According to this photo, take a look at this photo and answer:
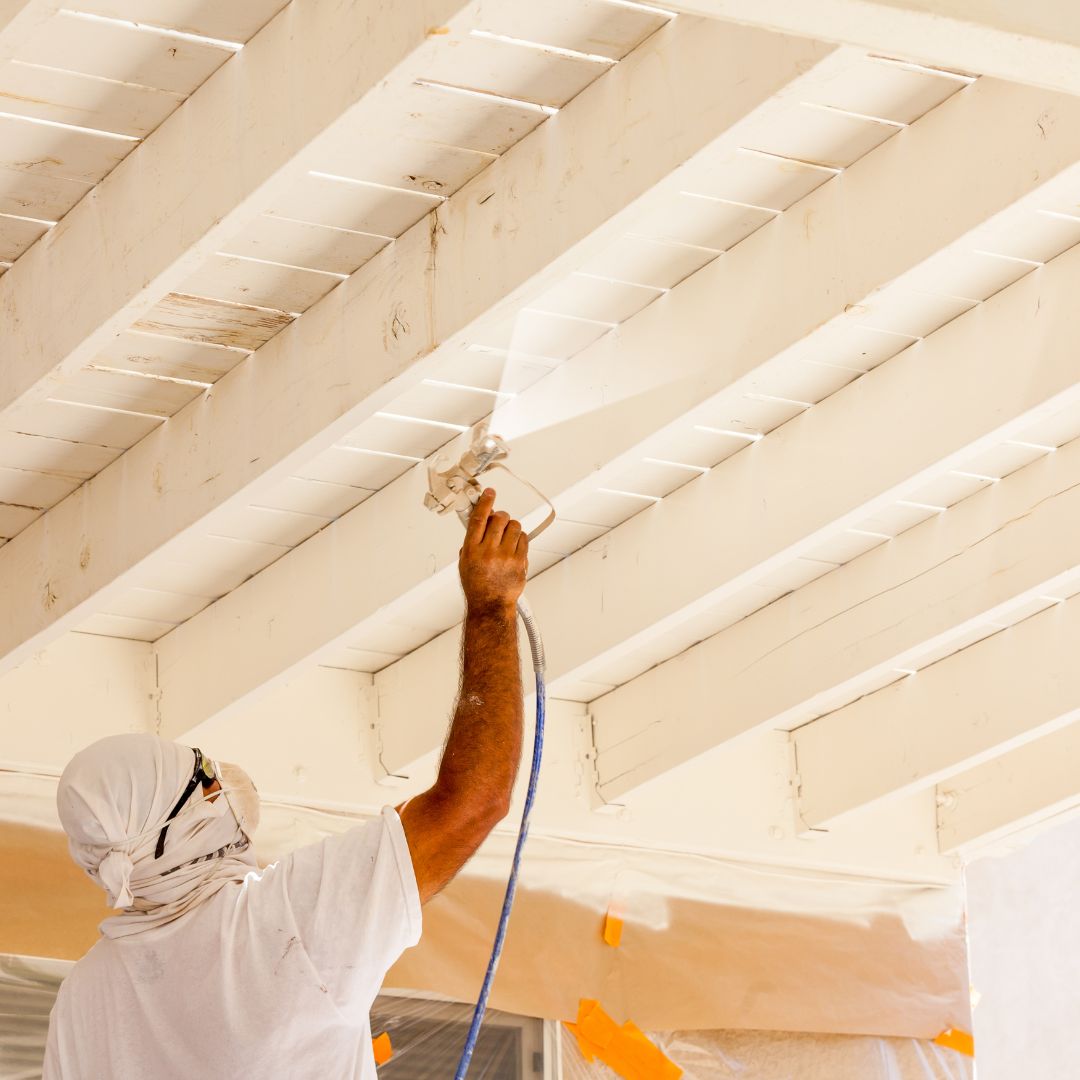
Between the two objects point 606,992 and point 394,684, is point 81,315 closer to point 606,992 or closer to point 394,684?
point 394,684

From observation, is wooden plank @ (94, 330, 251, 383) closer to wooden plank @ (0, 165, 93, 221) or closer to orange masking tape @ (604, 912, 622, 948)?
wooden plank @ (0, 165, 93, 221)

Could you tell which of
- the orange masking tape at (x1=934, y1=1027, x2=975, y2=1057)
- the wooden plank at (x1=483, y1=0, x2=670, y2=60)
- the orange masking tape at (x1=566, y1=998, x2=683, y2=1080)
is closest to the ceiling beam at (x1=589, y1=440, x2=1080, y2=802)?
the orange masking tape at (x1=566, y1=998, x2=683, y2=1080)

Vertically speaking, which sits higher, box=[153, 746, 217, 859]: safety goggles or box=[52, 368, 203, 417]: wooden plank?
box=[52, 368, 203, 417]: wooden plank

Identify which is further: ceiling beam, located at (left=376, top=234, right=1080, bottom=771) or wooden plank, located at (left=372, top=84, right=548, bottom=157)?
ceiling beam, located at (left=376, top=234, right=1080, bottom=771)

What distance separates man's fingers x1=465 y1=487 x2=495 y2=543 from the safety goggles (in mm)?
410

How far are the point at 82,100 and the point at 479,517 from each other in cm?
110

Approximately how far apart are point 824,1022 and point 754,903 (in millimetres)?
371

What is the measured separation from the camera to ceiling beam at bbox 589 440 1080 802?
171 inches

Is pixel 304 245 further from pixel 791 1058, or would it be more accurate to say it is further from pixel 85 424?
pixel 791 1058

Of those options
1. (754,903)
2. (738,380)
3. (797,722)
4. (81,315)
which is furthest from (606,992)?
(81,315)

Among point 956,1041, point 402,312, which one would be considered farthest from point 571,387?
point 956,1041

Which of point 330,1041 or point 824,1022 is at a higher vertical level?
point 824,1022

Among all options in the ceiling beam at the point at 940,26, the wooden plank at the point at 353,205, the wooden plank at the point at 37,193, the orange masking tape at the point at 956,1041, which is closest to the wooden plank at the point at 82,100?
the wooden plank at the point at 37,193

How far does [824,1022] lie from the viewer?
542 cm
